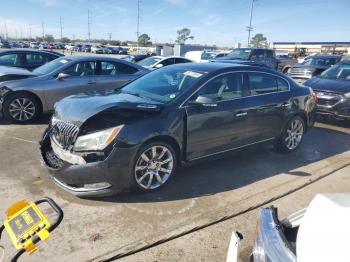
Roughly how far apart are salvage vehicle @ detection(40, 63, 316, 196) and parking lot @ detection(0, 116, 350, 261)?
25 centimetres

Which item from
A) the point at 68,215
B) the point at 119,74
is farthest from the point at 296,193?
the point at 119,74

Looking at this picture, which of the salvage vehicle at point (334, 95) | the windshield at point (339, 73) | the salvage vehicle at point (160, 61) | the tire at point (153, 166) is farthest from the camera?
the salvage vehicle at point (160, 61)

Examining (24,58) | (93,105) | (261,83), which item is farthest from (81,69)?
(261,83)

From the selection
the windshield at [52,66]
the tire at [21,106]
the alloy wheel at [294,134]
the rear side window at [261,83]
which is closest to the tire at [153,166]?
the rear side window at [261,83]

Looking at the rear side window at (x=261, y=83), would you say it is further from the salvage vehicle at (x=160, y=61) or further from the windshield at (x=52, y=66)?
the salvage vehicle at (x=160, y=61)

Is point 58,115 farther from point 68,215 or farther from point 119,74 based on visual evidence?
point 119,74

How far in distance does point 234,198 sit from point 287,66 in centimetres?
1873

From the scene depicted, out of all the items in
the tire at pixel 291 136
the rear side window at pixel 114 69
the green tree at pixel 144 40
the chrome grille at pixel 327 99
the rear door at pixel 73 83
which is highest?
the green tree at pixel 144 40

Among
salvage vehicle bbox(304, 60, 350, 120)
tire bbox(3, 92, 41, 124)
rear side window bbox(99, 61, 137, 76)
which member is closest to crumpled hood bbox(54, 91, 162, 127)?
tire bbox(3, 92, 41, 124)

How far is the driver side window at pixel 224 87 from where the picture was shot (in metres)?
4.47

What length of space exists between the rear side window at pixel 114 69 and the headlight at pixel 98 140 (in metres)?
4.50

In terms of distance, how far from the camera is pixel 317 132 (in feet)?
25.2

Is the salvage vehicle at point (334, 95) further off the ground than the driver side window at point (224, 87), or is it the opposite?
the driver side window at point (224, 87)

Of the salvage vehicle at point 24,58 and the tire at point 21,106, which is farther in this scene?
the salvage vehicle at point 24,58
